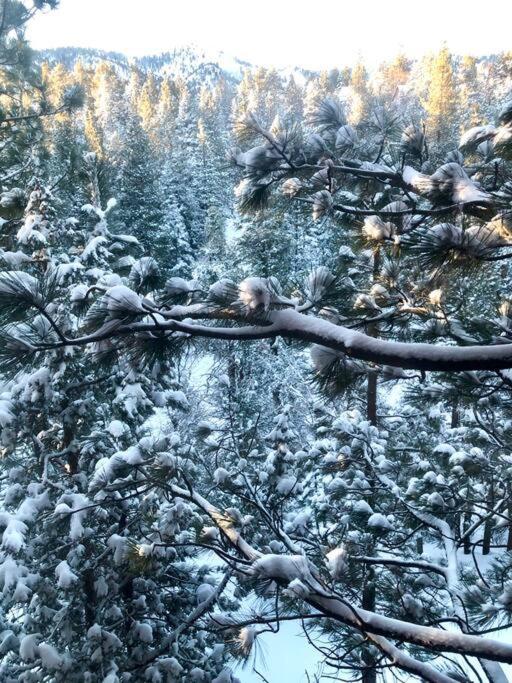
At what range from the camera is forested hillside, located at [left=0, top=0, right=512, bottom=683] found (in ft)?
7.54

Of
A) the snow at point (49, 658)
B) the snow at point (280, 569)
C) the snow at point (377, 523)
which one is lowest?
the snow at point (49, 658)

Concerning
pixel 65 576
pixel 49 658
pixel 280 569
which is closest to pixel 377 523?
pixel 280 569

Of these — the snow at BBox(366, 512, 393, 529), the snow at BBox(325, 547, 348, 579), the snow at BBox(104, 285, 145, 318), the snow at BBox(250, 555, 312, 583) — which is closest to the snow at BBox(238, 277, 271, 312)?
the snow at BBox(104, 285, 145, 318)

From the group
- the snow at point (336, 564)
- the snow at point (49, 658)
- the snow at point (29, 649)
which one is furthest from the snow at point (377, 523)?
the snow at point (29, 649)

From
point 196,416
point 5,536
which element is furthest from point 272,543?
point 196,416

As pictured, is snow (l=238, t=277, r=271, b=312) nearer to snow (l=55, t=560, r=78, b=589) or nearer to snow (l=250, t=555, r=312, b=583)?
snow (l=250, t=555, r=312, b=583)

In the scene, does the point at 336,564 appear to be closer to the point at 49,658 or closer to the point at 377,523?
the point at 377,523

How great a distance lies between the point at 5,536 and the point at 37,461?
168 cm

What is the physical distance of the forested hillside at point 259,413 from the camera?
7.54 ft

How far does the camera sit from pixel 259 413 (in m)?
5.20

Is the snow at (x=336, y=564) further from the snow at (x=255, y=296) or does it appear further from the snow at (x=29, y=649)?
the snow at (x=29, y=649)

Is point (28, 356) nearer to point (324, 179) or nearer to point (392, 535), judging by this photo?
point (324, 179)

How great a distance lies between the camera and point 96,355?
7.68ft

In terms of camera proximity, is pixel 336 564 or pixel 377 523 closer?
pixel 336 564
